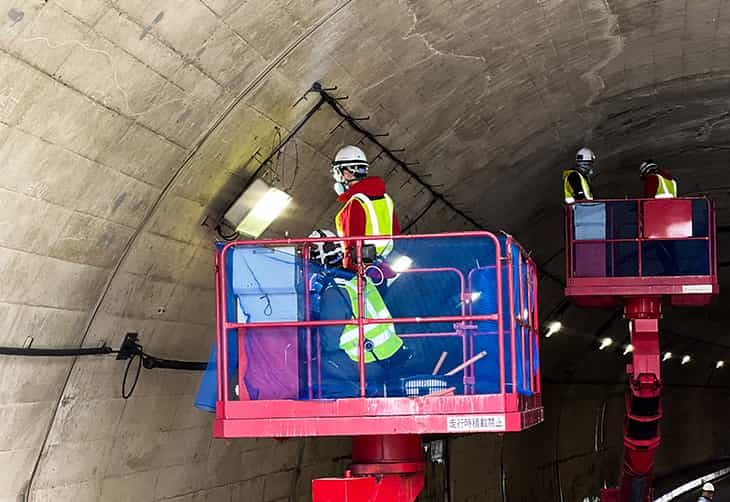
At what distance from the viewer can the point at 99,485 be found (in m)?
9.14

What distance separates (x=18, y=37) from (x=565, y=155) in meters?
10.7

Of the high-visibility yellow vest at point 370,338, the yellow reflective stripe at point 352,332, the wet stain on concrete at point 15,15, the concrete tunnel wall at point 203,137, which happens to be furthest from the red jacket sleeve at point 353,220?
the wet stain on concrete at point 15,15

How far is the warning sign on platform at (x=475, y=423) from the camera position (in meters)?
7.15

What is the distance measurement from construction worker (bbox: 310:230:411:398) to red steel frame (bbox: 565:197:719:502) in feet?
22.8

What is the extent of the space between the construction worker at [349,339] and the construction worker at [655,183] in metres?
8.07

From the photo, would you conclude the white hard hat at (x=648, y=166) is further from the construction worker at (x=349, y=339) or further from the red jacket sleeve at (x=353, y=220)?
the construction worker at (x=349, y=339)

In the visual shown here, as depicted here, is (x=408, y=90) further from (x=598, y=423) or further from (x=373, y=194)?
(x=598, y=423)

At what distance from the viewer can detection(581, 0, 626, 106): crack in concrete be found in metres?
11.3

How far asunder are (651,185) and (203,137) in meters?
7.82

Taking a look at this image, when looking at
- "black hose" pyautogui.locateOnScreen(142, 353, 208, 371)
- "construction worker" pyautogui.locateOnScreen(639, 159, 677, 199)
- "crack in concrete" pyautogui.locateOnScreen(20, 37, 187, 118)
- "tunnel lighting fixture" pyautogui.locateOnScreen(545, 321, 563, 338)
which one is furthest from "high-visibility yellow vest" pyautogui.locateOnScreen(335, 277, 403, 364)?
"tunnel lighting fixture" pyautogui.locateOnScreen(545, 321, 563, 338)

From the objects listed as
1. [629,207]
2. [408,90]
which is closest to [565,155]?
[629,207]

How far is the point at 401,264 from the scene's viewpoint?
7617 mm

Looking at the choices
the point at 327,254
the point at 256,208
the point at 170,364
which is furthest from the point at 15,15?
the point at 170,364

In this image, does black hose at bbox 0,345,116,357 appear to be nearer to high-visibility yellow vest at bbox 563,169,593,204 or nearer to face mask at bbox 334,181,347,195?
face mask at bbox 334,181,347,195
